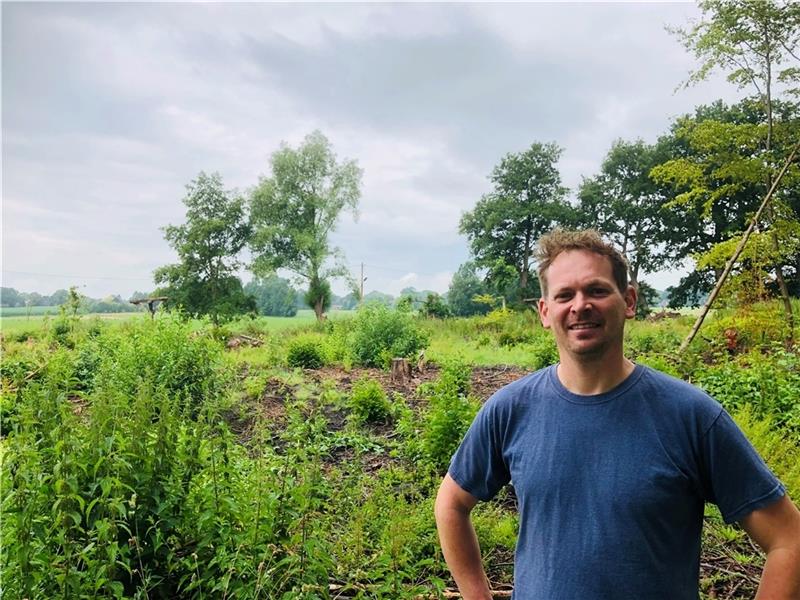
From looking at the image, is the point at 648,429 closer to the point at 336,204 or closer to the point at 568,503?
the point at 568,503

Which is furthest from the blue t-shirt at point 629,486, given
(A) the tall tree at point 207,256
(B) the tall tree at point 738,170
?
(A) the tall tree at point 207,256

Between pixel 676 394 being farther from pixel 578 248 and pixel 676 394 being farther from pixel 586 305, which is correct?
pixel 578 248

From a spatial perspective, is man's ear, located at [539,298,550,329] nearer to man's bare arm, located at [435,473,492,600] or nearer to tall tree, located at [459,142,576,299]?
man's bare arm, located at [435,473,492,600]

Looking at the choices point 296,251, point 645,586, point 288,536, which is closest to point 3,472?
point 288,536

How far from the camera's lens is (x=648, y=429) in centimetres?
136

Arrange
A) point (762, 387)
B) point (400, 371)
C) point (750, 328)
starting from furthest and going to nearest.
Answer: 1. point (750, 328)
2. point (400, 371)
3. point (762, 387)

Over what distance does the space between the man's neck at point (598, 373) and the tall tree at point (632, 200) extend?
24863 millimetres

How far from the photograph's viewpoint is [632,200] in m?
25.9

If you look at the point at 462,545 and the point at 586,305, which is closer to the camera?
the point at 586,305

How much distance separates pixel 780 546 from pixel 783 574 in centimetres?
6

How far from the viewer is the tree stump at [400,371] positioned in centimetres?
820

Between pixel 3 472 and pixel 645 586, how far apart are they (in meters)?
2.14

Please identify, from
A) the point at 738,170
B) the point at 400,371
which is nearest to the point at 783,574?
the point at 400,371

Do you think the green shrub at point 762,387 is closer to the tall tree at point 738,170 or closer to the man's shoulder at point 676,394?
the man's shoulder at point 676,394
